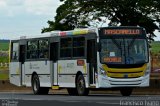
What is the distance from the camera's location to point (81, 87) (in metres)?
33.6

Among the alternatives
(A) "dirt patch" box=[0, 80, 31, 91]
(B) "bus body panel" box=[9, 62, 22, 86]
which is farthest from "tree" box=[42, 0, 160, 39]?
(B) "bus body panel" box=[9, 62, 22, 86]

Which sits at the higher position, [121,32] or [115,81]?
[121,32]

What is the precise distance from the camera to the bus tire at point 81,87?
3325cm

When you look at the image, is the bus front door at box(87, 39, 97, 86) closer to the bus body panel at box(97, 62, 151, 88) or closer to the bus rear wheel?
the bus body panel at box(97, 62, 151, 88)

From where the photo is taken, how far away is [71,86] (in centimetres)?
3453

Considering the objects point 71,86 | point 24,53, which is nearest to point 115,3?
point 24,53

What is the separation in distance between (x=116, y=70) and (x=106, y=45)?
1.20 metres

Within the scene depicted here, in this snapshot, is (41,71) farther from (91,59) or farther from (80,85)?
(91,59)

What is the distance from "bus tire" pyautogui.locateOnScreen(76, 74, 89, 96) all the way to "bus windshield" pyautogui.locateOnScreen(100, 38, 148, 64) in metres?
1.90

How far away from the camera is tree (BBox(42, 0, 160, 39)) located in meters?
56.0

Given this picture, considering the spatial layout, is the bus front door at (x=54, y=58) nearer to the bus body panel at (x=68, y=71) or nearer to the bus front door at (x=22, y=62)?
the bus body panel at (x=68, y=71)

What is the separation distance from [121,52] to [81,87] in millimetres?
2931

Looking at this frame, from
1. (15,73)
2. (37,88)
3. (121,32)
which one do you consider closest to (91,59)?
(121,32)

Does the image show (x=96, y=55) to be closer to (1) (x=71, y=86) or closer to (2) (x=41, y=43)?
(1) (x=71, y=86)
